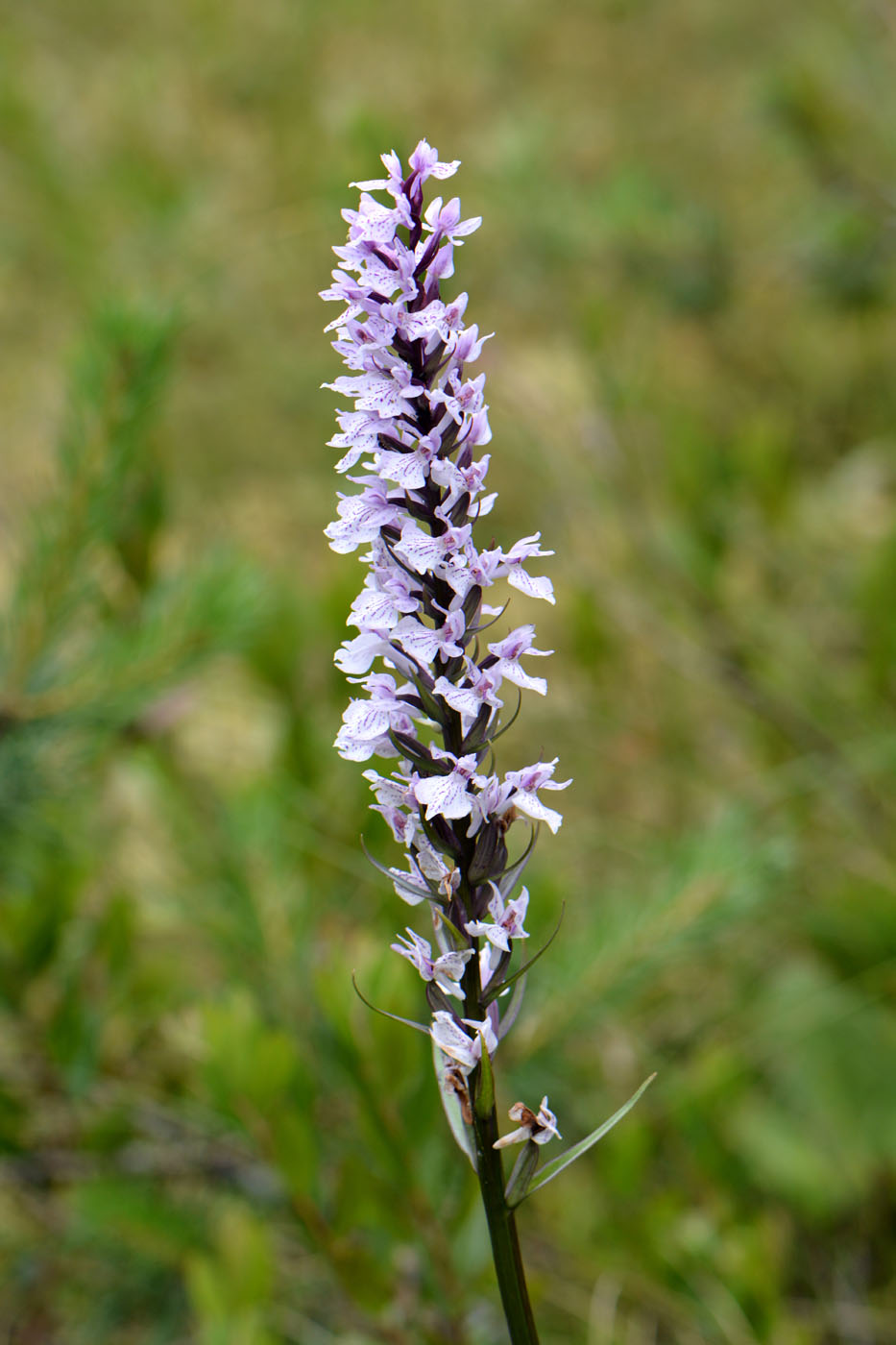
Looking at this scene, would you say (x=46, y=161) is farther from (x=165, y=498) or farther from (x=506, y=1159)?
(x=506, y=1159)

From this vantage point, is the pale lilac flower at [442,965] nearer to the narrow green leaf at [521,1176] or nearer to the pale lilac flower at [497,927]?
the pale lilac flower at [497,927]

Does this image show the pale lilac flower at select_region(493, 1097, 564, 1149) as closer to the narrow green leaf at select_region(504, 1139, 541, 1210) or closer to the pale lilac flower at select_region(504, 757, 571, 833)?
the narrow green leaf at select_region(504, 1139, 541, 1210)

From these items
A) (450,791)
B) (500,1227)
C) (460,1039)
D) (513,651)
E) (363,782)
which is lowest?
(500,1227)

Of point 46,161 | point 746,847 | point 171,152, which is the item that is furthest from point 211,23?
point 746,847

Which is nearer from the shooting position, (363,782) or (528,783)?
(528,783)

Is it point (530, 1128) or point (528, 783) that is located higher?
point (528, 783)

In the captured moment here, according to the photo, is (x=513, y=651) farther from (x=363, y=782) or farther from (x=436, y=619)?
(x=363, y=782)

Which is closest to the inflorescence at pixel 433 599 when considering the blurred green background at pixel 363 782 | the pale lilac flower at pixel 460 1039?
the pale lilac flower at pixel 460 1039

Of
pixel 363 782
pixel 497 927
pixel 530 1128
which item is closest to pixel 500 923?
pixel 497 927
